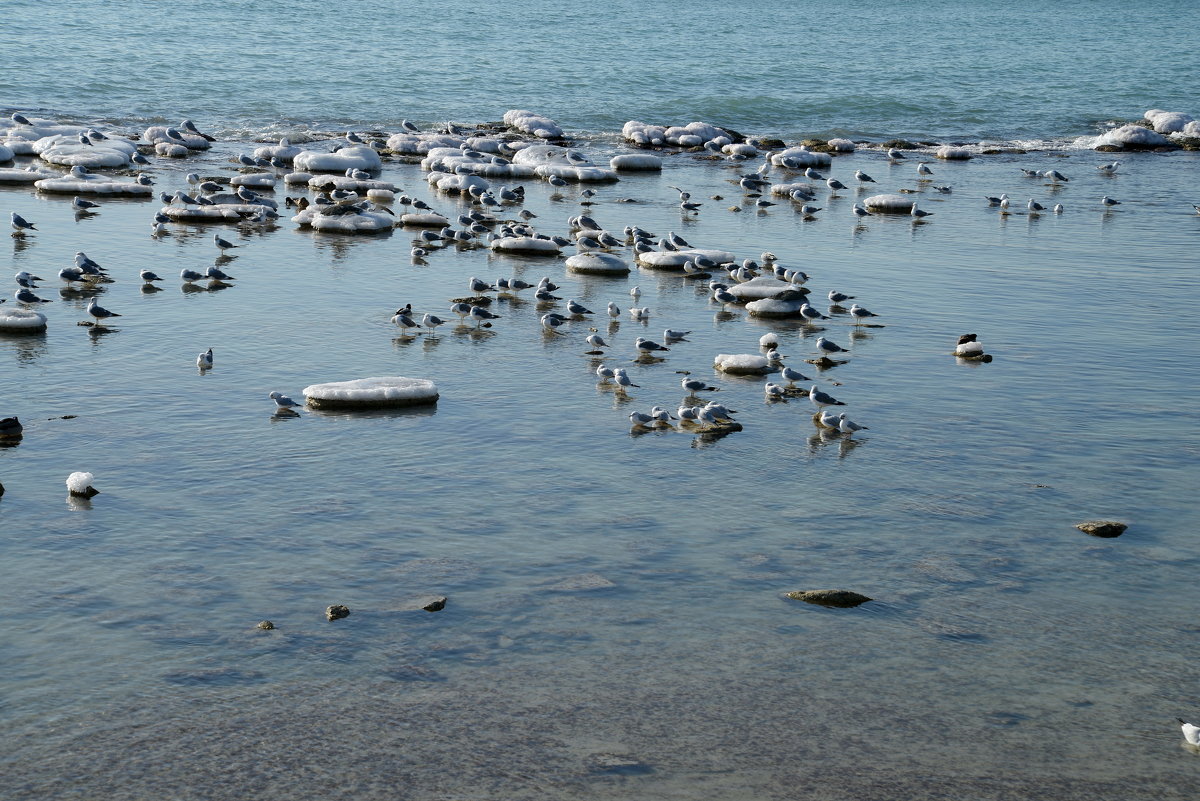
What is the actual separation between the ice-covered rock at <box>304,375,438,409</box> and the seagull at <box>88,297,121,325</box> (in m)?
4.73

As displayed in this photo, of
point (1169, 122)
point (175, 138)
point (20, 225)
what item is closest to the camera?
point (20, 225)

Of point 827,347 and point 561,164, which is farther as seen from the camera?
point 561,164

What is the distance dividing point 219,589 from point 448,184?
21.6 meters

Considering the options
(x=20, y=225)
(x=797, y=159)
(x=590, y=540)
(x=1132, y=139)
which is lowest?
(x=590, y=540)

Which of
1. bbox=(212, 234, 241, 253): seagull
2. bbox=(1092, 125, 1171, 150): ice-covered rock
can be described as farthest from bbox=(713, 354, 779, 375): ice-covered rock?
bbox=(1092, 125, 1171, 150): ice-covered rock

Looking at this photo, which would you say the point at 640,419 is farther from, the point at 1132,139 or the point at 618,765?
the point at 1132,139

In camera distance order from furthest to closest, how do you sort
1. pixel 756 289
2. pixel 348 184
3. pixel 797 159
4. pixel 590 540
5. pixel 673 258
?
pixel 797 159
pixel 348 184
pixel 673 258
pixel 756 289
pixel 590 540

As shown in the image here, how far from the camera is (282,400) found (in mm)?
15156

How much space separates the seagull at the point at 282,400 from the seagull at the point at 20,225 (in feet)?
39.0

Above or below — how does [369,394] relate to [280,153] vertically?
below

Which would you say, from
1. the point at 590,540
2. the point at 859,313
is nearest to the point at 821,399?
the point at 859,313

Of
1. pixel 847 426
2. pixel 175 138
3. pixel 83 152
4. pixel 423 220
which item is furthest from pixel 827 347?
pixel 175 138

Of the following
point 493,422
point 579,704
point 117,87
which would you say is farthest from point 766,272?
point 117,87

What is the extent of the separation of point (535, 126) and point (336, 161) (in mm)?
10263
